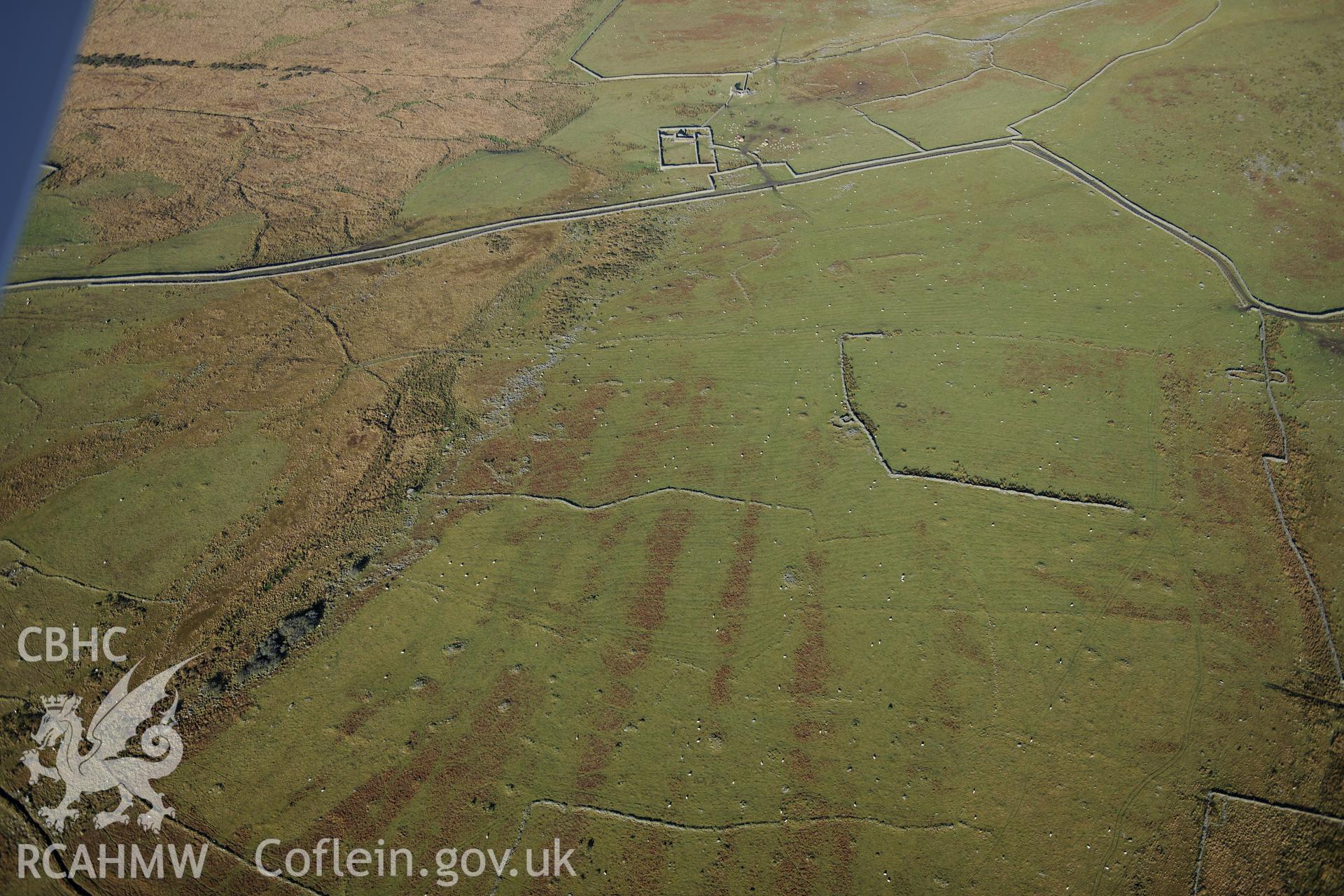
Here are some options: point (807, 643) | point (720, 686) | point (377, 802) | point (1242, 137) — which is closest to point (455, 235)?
point (720, 686)

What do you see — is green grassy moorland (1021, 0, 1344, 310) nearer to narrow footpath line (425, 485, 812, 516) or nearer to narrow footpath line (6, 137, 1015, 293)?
narrow footpath line (6, 137, 1015, 293)

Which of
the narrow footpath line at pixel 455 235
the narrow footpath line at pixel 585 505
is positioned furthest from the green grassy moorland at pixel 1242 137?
the narrow footpath line at pixel 585 505

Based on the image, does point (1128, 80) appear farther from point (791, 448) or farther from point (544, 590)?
point (544, 590)

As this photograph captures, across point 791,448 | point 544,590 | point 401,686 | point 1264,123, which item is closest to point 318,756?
point 401,686

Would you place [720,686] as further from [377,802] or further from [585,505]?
[377,802]

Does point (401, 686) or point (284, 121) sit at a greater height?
point (284, 121)

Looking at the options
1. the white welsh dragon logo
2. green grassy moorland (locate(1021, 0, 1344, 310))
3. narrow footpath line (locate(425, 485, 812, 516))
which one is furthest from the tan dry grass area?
green grassy moorland (locate(1021, 0, 1344, 310))

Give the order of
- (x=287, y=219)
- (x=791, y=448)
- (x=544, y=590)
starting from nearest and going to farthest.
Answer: (x=544, y=590) < (x=791, y=448) < (x=287, y=219)

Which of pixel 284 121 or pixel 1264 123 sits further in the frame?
pixel 284 121

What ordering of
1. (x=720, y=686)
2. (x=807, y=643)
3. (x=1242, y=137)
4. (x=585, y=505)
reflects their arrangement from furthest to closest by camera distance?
1. (x=1242, y=137)
2. (x=585, y=505)
3. (x=807, y=643)
4. (x=720, y=686)
